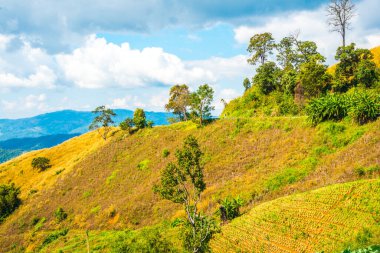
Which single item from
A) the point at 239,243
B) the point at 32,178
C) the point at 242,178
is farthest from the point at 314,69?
the point at 32,178

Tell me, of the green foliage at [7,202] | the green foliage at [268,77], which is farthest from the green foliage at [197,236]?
the green foliage at [7,202]

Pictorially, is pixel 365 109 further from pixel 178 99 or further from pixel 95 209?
pixel 178 99

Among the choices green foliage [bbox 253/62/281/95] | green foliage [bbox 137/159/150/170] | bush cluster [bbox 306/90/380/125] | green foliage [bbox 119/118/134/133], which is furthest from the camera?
green foliage [bbox 119/118/134/133]

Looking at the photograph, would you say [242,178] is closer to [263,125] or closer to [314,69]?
[263,125]

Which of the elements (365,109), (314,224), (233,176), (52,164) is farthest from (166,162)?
(52,164)

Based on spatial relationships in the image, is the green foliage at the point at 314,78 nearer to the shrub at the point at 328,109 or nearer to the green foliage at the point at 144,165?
the shrub at the point at 328,109

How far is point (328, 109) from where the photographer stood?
4388 cm

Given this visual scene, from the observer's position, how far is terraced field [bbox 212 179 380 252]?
19609 millimetres

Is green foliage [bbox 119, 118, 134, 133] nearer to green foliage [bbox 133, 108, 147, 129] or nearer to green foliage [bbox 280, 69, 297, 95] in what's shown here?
green foliage [bbox 133, 108, 147, 129]

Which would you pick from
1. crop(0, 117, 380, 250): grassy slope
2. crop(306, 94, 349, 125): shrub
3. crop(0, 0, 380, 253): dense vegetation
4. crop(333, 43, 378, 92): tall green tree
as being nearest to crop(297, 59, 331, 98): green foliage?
crop(0, 0, 380, 253): dense vegetation

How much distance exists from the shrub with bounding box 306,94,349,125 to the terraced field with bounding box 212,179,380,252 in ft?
70.9

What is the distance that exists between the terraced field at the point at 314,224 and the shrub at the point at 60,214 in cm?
4429

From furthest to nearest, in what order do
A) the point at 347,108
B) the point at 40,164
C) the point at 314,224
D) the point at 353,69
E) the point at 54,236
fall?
the point at 40,164 → the point at 353,69 → the point at 54,236 → the point at 347,108 → the point at 314,224

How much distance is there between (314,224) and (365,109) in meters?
22.8
